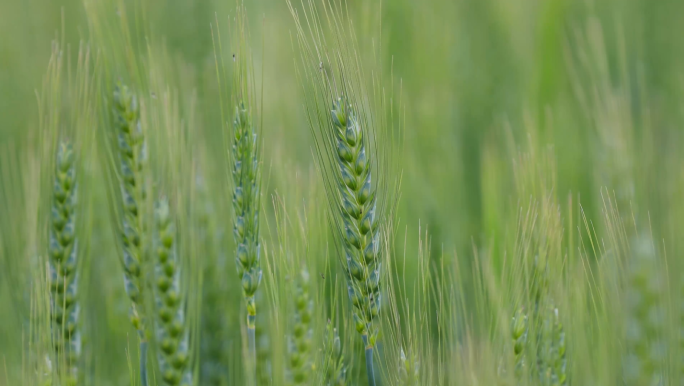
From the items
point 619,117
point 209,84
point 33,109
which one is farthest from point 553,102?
point 33,109

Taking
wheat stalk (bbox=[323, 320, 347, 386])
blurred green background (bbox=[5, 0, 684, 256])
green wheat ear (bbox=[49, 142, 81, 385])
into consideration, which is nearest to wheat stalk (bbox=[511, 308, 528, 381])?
wheat stalk (bbox=[323, 320, 347, 386])

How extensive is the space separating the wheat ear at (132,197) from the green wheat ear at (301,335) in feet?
0.76

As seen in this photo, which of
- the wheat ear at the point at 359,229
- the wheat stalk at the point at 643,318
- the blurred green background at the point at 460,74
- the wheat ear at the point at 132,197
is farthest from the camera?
the blurred green background at the point at 460,74

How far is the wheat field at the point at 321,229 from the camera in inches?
32.1

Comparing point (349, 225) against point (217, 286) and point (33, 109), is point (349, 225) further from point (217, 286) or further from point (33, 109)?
point (33, 109)

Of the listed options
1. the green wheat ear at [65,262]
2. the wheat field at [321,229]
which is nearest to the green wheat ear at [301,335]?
the wheat field at [321,229]

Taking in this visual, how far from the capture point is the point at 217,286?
42.5 inches

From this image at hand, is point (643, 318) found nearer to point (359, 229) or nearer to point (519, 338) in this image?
point (519, 338)

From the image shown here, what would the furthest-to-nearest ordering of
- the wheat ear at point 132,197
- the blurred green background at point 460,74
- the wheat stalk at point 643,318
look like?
1. the blurred green background at point 460,74
2. the wheat ear at point 132,197
3. the wheat stalk at point 643,318

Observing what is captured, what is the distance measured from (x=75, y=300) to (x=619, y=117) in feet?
3.32

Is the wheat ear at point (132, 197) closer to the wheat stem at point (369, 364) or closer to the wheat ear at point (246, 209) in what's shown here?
the wheat ear at point (246, 209)

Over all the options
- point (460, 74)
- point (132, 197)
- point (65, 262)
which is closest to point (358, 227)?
point (132, 197)

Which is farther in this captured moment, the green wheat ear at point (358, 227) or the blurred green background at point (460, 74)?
the blurred green background at point (460, 74)

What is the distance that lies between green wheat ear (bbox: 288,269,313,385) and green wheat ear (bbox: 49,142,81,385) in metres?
0.37
